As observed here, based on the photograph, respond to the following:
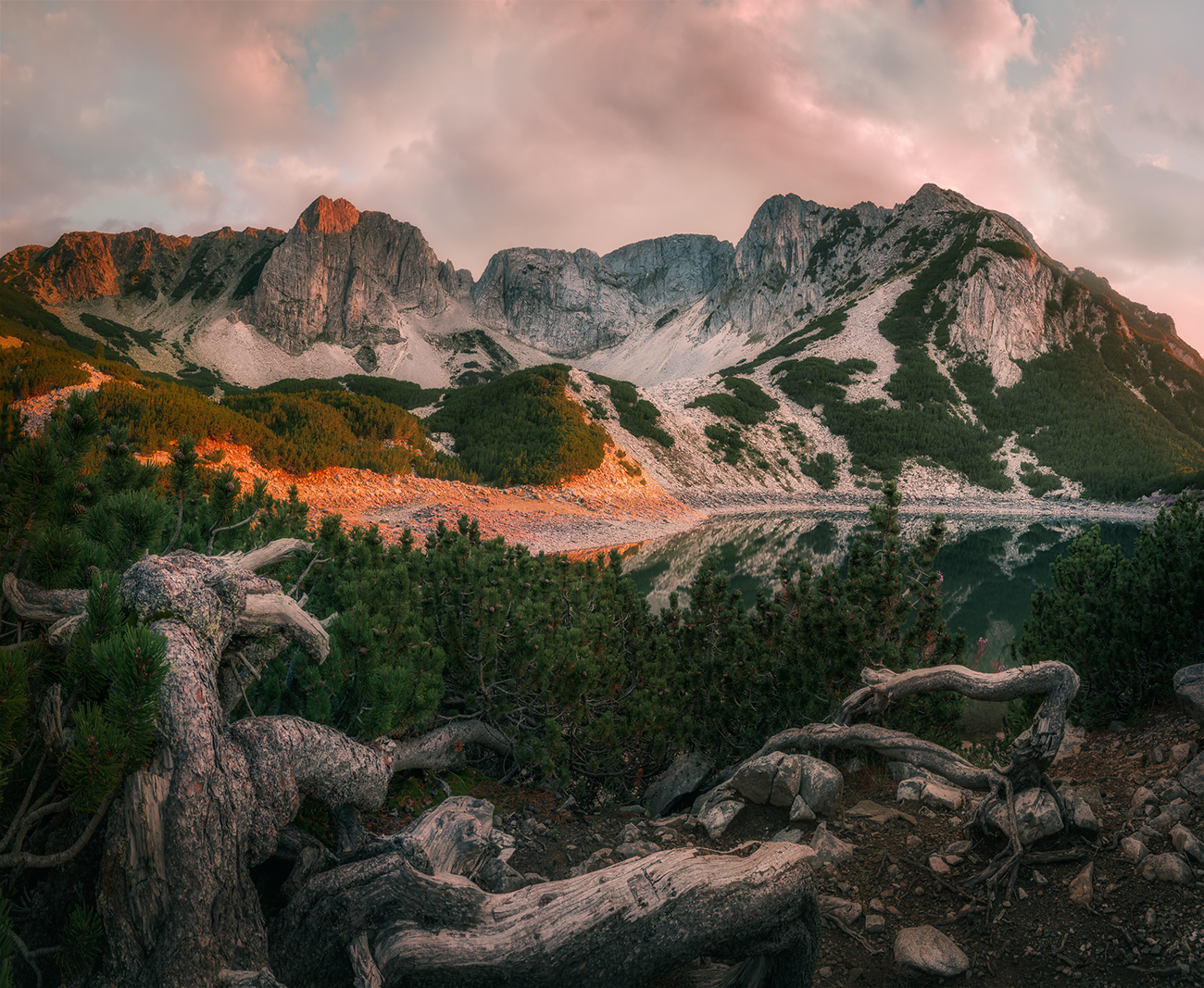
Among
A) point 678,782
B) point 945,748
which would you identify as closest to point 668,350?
point 678,782

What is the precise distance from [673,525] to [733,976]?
98.6ft

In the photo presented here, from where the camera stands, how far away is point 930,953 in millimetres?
2963

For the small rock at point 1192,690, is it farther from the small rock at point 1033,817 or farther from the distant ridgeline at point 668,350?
the distant ridgeline at point 668,350

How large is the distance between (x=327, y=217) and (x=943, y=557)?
465ft

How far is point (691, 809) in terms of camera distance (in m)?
4.96

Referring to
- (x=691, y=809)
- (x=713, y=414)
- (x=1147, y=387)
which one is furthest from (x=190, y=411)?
(x=1147, y=387)

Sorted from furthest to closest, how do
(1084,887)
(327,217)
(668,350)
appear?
(668,350), (327,217), (1084,887)

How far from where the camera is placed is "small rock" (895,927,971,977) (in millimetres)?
2881

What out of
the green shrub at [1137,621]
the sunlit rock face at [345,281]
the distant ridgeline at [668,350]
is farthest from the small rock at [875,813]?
the sunlit rock face at [345,281]

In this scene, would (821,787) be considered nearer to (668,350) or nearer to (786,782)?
(786,782)

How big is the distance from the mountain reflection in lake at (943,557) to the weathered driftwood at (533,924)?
24.1 feet

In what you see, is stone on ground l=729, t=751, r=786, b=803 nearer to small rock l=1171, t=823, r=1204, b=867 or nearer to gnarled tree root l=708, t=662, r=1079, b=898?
gnarled tree root l=708, t=662, r=1079, b=898

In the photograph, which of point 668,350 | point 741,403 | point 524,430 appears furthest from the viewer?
point 668,350

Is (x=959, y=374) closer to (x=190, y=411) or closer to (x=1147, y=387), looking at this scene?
(x=1147, y=387)
